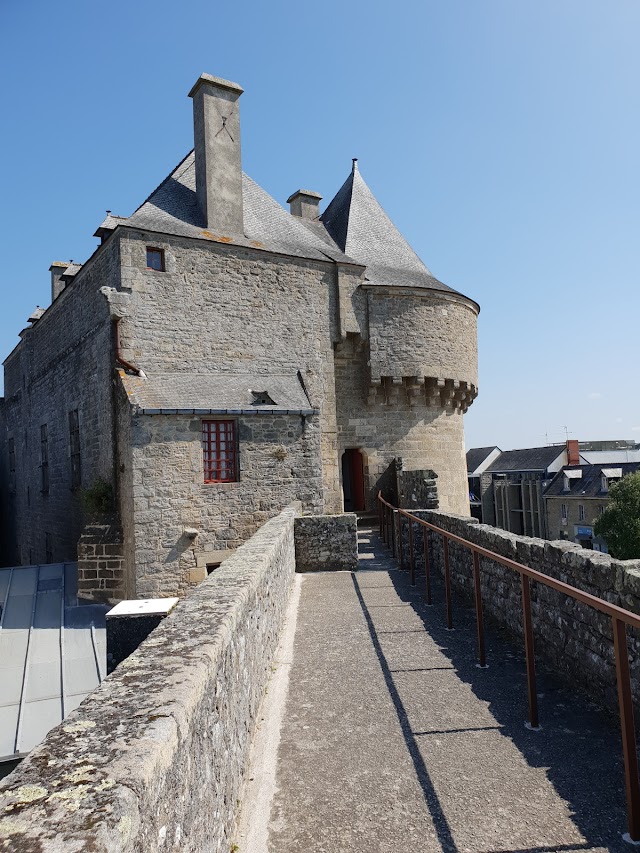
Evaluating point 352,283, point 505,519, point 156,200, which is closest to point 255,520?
point 352,283

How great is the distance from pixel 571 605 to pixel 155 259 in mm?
12026

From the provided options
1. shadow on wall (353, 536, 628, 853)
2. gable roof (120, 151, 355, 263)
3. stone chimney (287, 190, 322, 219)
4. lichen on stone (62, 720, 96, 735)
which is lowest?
shadow on wall (353, 536, 628, 853)

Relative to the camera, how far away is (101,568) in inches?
491

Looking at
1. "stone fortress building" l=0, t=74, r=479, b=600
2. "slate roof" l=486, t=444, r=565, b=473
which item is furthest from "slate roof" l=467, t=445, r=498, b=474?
"stone fortress building" l=0, t=74, r=479, b=600

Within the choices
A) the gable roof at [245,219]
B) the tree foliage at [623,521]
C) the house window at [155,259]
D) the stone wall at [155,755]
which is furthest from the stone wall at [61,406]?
the tree foliage at [623,521]

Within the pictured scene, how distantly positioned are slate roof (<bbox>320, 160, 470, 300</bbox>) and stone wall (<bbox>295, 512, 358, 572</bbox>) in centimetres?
936

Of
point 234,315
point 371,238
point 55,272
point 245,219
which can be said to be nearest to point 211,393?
point 234,315

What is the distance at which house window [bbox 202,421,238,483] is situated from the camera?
482 inches

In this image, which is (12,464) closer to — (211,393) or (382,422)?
(211,393)

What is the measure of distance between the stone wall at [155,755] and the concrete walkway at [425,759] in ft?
1.27

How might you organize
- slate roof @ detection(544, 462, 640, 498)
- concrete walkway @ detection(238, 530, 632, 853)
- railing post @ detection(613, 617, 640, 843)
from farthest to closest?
1. slate roof @ detection(544, 462, 640, 498)
2. concrete walkway @ detection(238, 530, 632, 853)
3. railing post @ detection(613, 617, 640, 843)

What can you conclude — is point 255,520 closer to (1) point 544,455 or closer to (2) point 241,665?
(2) point 241,665

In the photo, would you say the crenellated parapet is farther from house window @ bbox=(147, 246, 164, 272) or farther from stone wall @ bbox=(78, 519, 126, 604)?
stone wall @ bbox=(78, 519, 126, 604)

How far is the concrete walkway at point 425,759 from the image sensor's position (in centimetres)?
263
